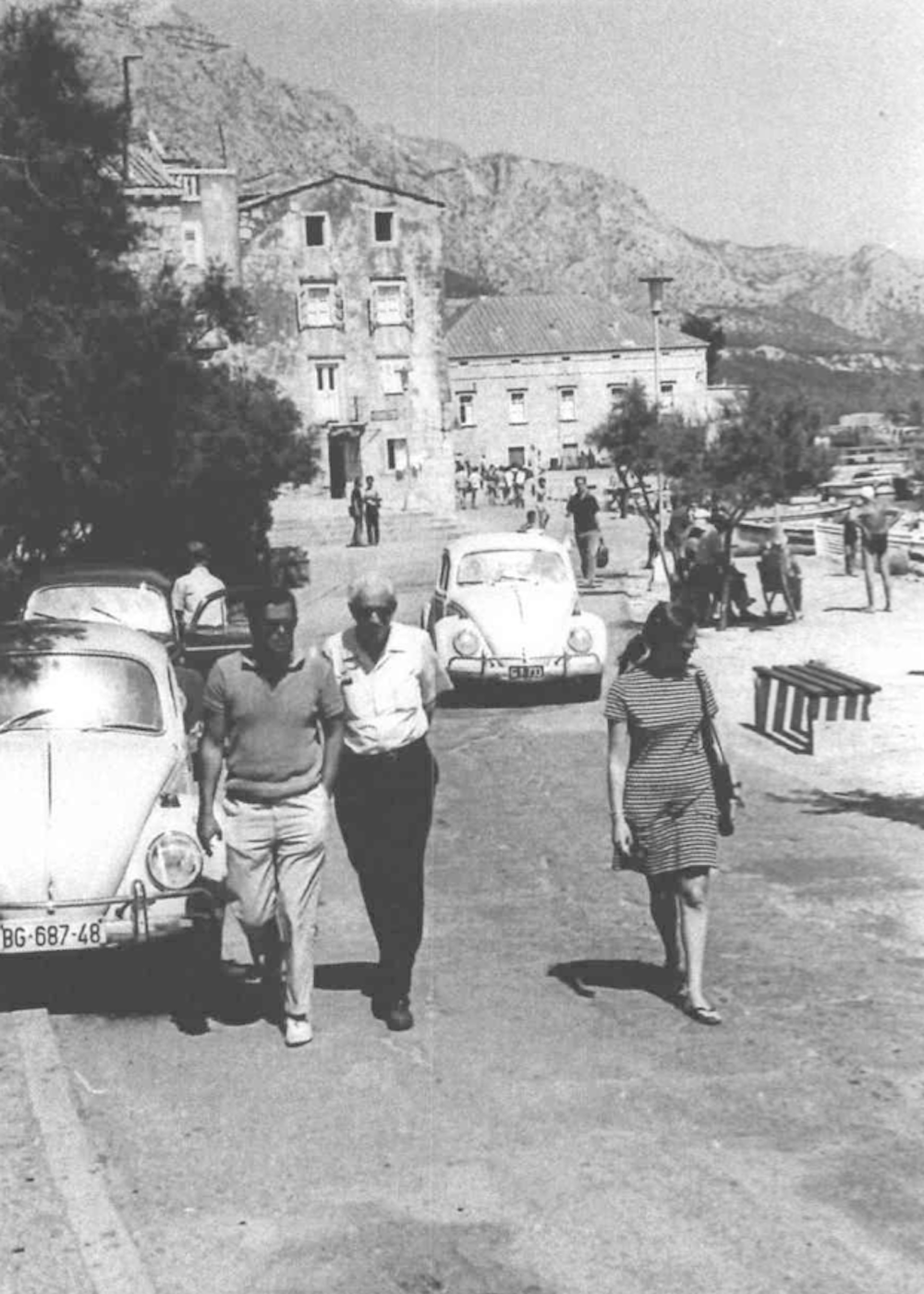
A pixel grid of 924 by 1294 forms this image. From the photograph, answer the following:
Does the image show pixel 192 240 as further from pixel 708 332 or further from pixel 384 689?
pixel 384 689

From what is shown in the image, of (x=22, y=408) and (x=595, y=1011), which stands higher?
(x=22, y=408)

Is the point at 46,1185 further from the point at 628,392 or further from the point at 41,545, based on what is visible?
the point at 628,392

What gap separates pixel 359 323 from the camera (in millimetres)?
61094

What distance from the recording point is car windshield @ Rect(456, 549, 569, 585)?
19141 mm

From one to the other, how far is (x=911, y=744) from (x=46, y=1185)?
34.2ft

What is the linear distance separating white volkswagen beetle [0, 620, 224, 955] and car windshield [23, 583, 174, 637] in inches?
278

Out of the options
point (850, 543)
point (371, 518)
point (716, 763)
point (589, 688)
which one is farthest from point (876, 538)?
point (371, 518)

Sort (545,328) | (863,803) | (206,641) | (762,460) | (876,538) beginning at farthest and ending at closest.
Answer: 1. (545,328)
2. (876,538)
3. (762,460)
4. (206,641)
5. (863,803)

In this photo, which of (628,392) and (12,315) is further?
(628,392)

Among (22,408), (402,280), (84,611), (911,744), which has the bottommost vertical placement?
(911,744)

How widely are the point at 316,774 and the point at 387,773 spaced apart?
0.29 metres

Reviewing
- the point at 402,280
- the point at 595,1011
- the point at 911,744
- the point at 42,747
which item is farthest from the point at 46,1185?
the point at 402,280

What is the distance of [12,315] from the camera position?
76.0ft

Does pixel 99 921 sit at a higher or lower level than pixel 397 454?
A: lower
